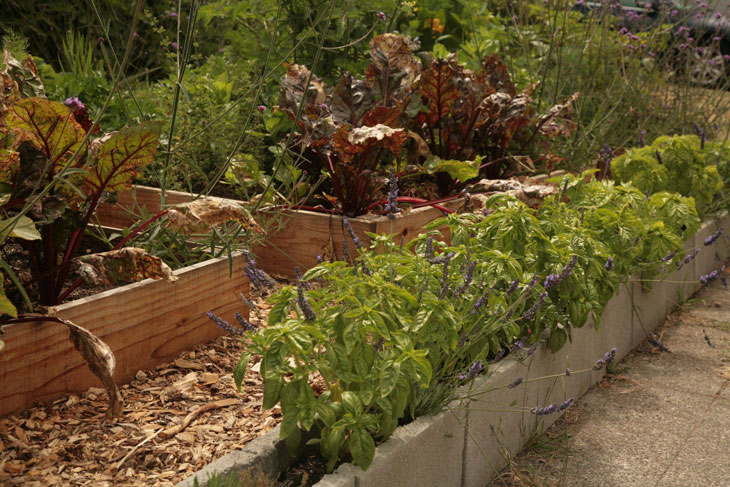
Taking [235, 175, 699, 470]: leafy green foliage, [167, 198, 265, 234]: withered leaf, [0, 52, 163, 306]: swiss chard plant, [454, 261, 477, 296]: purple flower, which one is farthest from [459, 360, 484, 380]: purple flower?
[0, 52, 163, 306]: swiss chard plant

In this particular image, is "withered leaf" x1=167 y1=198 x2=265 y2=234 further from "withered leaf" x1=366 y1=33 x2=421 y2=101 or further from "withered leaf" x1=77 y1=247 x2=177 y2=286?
"withered leaf" x1=366 y1=33 x2=421 y2=101

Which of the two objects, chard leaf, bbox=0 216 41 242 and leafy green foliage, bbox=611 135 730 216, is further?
leafy green foliage, bbox=611 135 730 216

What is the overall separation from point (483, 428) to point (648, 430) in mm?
868

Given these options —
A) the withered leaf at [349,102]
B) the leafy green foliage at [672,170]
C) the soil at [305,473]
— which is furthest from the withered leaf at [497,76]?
the soil at [305,473]

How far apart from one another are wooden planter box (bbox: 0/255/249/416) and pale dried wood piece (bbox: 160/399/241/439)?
35 cm

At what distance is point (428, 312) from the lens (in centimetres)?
230

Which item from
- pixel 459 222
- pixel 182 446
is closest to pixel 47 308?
pixel 182 446

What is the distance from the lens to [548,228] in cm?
332

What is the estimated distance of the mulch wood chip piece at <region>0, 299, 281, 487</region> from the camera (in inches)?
86.7

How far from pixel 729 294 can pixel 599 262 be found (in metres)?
2.18

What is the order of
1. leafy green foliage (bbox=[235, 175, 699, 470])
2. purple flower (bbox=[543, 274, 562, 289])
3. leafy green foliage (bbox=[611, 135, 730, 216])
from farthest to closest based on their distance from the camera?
leafy green foliage (bbox=[611, 135, 730, 216])
purple flower (bbox=[543, 274, 562, 289])
leafy green foliage (bbox=[235, 175, 699, 470])

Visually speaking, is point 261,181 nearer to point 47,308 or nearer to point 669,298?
point 47,308

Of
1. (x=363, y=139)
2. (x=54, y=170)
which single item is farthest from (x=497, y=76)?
(x=54, y=170)

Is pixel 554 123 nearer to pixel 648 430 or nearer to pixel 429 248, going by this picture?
pixel 648 430
